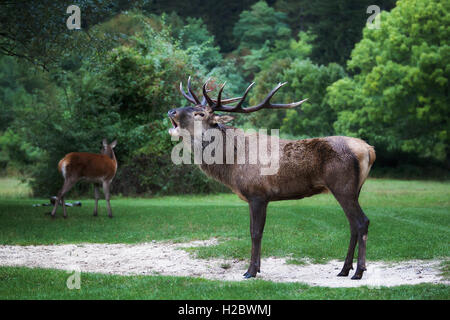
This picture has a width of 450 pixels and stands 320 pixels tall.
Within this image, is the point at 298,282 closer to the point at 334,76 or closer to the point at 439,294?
the point at 439,294

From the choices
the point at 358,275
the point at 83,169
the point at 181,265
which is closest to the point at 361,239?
the point at 358,275

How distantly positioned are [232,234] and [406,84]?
817 inches

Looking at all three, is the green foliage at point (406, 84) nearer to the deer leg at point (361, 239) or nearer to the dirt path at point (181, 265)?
the dirt path at point (181, 265)

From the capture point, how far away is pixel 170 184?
23031mm

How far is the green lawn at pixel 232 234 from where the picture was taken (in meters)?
7.14

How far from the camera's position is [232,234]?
1235 cm

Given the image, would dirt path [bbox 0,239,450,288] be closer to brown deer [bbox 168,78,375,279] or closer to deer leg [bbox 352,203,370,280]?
deer leg [bbox 352,203,370,280]

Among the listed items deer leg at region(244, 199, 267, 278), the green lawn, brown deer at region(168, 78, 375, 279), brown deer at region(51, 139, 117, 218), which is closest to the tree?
the green lawn

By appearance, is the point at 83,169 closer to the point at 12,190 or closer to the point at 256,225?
the point at 256,225

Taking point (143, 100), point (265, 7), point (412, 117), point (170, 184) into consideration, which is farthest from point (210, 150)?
point (265, 7)

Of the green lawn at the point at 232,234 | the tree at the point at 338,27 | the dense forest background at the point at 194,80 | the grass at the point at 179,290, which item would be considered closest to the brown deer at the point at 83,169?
the green lawn at the point at 232,234

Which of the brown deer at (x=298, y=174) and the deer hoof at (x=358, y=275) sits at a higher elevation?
the brown deer at (x=298, y=174)

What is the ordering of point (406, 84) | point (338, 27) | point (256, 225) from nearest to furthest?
Answer: point (256, 225), point (406, 84), point (338, 27)

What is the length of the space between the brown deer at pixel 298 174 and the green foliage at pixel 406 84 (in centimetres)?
2256
